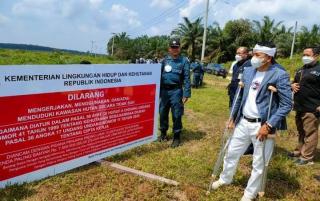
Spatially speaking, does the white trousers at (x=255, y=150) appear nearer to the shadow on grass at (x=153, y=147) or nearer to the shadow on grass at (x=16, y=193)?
the shadow on grass at (x=153, y=147)

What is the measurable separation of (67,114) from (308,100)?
3.65m

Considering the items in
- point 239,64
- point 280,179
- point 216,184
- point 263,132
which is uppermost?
point 239,64

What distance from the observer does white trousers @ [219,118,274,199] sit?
14.6 feet

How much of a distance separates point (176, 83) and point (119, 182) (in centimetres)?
230

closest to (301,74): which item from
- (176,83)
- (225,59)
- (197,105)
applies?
(176,83)

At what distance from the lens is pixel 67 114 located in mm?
4980

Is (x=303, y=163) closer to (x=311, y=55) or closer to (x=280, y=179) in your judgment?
(x=280, y=179)

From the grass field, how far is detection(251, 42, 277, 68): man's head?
64.9 inches

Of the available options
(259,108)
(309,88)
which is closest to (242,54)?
(309,88)

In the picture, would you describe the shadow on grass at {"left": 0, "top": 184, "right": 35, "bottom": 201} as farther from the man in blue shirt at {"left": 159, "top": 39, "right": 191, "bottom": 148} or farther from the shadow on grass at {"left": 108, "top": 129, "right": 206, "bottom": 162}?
the man in blue shirt at {"left": 159, "top": 39, "right": 191, "bottom": 148}

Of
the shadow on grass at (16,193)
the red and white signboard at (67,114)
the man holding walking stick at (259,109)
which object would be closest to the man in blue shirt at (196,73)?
the red and white signboard at (67,114)

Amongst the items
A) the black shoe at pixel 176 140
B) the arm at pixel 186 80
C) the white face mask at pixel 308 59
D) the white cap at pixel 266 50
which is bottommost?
the black shoe at pixel 176 140

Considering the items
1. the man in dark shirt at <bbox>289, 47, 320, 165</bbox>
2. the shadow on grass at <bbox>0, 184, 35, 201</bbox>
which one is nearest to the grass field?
the shadow on grass at <bbox>0, 184, 35, 201</bbox>

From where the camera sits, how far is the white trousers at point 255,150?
14.6 feet
